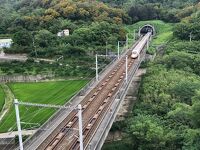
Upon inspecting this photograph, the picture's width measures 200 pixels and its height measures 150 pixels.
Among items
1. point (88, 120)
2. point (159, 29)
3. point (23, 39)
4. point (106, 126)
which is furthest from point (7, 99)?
point (159, 29)

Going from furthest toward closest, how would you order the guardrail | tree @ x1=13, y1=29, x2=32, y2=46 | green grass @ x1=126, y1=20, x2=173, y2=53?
green grass @ x1=126, y1=20, x2=173, y2=53 < tree @ x1=13, y1=29, x2=32, y2=46 < the guardrail

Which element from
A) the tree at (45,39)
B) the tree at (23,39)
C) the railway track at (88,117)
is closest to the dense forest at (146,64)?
the tree at (45,39)

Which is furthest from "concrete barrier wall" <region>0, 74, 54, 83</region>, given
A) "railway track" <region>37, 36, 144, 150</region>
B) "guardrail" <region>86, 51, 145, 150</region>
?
"guardrail" <region>86, 51, 145, 150</region>

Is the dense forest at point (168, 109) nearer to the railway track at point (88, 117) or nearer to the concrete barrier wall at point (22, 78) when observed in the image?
the railway track at point (88, 117)

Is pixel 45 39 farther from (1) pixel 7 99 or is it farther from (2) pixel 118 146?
(2) pixel 118 146

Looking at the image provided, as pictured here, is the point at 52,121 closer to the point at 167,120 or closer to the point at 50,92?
the point at 167,120

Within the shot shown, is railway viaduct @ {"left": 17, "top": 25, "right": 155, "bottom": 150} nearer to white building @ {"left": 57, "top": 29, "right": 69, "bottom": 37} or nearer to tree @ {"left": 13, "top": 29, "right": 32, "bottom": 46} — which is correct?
tree @ {"left": 13, "top": 29, "right": 32, "bottom": 46}

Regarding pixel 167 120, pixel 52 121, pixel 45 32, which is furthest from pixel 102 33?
pixel 52 121
